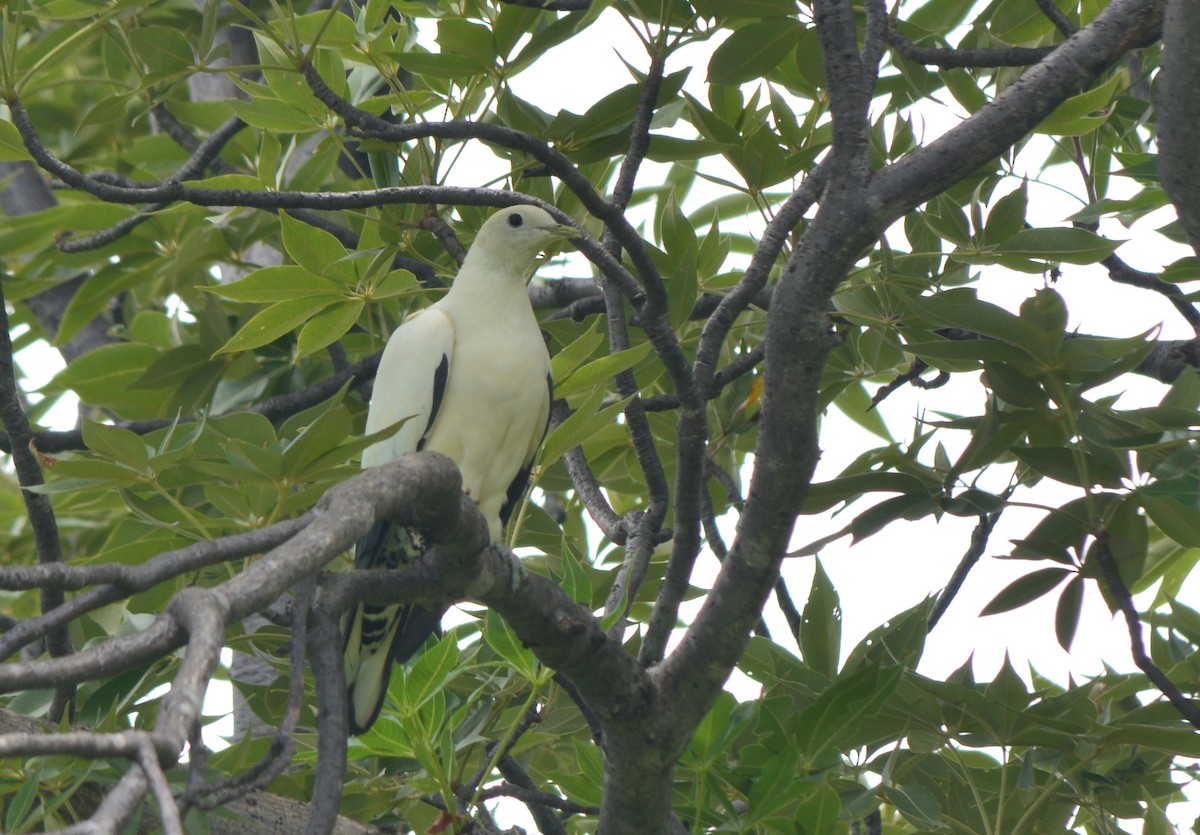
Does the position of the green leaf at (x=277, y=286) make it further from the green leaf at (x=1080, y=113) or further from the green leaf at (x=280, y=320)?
the green leaf at (x=1080, y=113)

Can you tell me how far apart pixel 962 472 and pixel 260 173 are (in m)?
2.15

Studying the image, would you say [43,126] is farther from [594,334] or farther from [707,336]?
[707,336]

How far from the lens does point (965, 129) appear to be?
2279 mm

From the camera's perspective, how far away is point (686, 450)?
2.51 meters

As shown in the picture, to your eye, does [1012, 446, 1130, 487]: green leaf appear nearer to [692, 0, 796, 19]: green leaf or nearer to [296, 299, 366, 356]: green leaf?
[692, 0, 796, 19]: green leaf

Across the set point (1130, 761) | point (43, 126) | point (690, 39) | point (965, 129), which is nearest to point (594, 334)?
point (690, 39)

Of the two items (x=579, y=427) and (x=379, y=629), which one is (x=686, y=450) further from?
(x=379, y=629)

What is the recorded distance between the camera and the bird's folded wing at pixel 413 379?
357cm

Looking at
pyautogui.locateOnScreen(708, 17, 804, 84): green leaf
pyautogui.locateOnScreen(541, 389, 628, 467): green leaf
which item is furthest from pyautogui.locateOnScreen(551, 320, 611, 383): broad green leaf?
pyautogui.locateOnScreen(708, 17, 804, 84): green leaf

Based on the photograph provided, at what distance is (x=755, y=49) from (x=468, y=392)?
1.29m

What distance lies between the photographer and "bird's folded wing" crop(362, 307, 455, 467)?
3.57 metres

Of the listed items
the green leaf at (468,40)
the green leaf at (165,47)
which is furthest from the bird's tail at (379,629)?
the green leaf at (165,47)

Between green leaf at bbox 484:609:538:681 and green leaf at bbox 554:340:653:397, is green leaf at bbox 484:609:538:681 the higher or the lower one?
the lower one

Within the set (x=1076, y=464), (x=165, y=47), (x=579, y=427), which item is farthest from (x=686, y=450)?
(x=165, y=47)
